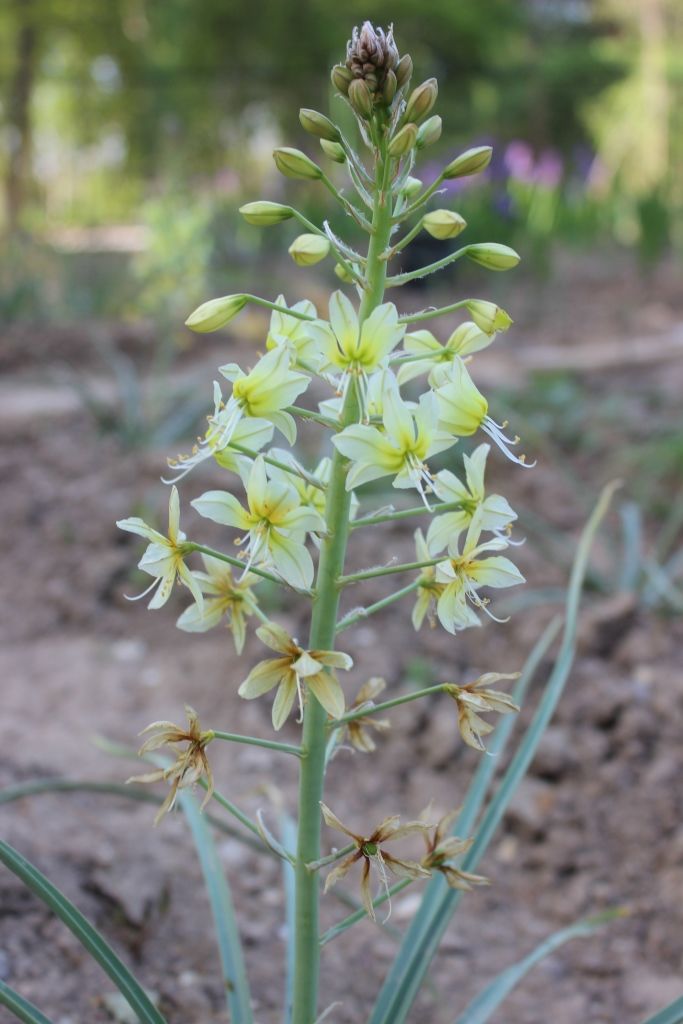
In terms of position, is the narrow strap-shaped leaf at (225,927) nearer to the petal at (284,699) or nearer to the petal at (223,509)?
the petal at (284,699)

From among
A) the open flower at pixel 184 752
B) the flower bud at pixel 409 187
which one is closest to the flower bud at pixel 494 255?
the flower bud at pixel 409 187

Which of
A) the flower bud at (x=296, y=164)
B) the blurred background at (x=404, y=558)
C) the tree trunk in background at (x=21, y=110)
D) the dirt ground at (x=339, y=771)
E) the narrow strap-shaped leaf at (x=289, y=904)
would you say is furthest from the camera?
the tree trunk in background at (x=21, y=110)

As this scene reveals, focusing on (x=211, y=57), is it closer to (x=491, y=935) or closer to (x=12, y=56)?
(x=12, y=56)

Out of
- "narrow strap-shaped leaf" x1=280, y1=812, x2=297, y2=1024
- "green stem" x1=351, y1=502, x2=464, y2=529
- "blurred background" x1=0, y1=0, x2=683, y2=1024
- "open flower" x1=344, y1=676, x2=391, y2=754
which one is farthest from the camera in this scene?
"blurred background" x1=0, y1=0, x2=683, y2=1024

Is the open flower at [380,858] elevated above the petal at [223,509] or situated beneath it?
situated beneath

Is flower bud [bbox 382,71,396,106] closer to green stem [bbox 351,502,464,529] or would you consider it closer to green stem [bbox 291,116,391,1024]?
green stem [bbox 291,116,391,1024]

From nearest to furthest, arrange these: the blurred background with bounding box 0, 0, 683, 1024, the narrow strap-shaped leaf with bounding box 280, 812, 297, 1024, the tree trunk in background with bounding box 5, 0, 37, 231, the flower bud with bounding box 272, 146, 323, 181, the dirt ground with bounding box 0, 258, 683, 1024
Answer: the flower bud with bounding box 272, 146, 323, 181 < the narrow strap-shaped leaf with bounding box 280, 812, 297, 1024 < the dirt ground with bounding box 0, 258, 683, 1024 < the blurred background with bounding box 0, 0, 683, 1024 < the tree trunk in background with bounding box 5, 0, 37, 231

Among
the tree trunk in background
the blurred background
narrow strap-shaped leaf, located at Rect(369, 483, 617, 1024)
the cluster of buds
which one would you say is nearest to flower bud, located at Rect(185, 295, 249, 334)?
the cluster of buds
